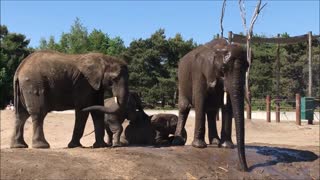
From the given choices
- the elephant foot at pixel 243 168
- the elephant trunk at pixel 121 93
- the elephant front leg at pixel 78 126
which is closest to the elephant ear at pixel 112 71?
the elephant trunk at pixel 121 93

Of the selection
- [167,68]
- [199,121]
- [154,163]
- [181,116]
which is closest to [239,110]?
[199,121]

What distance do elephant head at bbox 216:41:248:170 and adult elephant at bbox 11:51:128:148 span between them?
1.92 meters

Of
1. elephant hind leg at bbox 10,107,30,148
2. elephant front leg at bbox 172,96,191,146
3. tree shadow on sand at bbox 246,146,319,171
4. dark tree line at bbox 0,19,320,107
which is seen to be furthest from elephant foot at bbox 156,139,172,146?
dark tree line at bbox 0,19,320,107

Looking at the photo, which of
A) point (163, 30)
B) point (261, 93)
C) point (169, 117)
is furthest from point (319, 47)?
point (169, 117)

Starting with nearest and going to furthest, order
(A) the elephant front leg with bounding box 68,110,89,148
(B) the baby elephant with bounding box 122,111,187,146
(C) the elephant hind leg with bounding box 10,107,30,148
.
Result: (A) the elephant front leg with bounding box 68,110,89,148
(C) the elephant hind leg with bounding box 10,107,30,148
(B) the baby elephant with bounding box 122,111,187,146

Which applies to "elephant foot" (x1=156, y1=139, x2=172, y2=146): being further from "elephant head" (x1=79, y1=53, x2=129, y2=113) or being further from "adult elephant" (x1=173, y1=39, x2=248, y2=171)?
"elephant head" (x1=79, y1=53, x2=129, y2=113)

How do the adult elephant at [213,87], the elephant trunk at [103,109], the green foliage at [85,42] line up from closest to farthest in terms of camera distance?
the adult elephant at [213,87], the elephant trunk at [103,109], the green foliage at [85,42]

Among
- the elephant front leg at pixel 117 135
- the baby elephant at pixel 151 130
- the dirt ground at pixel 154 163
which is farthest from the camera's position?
the baby elephant at pixel 151 130

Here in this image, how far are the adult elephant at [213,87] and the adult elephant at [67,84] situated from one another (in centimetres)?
137

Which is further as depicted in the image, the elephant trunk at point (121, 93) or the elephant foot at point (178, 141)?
Result: the elephant foot at point (178, 141)

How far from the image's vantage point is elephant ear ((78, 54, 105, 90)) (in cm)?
1032

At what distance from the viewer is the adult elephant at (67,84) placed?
10266mm

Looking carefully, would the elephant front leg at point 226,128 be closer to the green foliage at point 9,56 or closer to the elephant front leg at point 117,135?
the elephant front leg at point 117,135

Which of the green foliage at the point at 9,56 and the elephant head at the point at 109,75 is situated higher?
the green foliage at the point at 9,56
